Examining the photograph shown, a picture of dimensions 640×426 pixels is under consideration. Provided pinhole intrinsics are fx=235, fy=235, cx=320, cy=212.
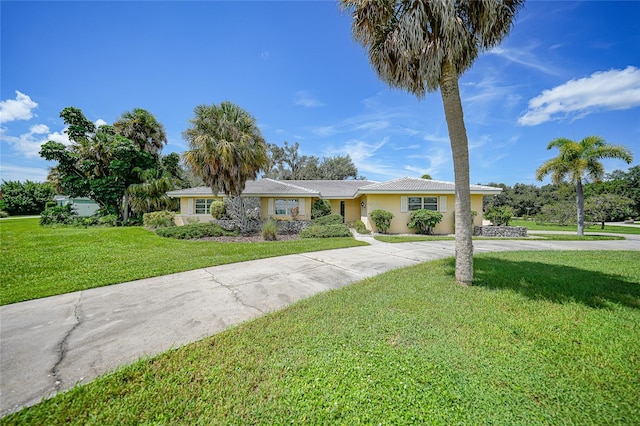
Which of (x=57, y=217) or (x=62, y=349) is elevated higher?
(x=57, y=217)

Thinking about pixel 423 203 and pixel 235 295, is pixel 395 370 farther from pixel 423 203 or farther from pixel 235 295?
pixel 423 203

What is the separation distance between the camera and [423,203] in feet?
54.5

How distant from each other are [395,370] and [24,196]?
167ft

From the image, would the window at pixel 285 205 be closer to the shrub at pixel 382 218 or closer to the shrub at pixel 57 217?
the shrub at pixel 382 218

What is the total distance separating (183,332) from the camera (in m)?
3.47

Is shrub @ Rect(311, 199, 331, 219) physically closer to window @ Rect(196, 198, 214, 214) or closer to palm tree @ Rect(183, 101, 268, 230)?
palm tree @ Rect(183, 101, 268, 230)

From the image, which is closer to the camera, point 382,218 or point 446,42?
point 446,42

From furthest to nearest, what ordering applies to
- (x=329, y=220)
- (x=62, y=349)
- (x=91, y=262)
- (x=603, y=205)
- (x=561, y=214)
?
(x=561, y=214), (x=603, y=205), (x=329, y=220), (x=91, y=262), (x=62, y=349)

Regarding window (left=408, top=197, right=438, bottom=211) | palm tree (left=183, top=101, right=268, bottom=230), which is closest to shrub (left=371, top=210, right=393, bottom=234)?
window (left=408, top=197, right=438, bottom=211)

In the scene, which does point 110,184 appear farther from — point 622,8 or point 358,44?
point 622,8

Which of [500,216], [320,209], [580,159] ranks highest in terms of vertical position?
[580,159]

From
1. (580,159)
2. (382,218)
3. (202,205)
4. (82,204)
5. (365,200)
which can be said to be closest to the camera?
(580,159)

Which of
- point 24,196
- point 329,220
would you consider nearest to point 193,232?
point 329,220

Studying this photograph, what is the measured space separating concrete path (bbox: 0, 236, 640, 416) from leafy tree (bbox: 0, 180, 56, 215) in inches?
1653
